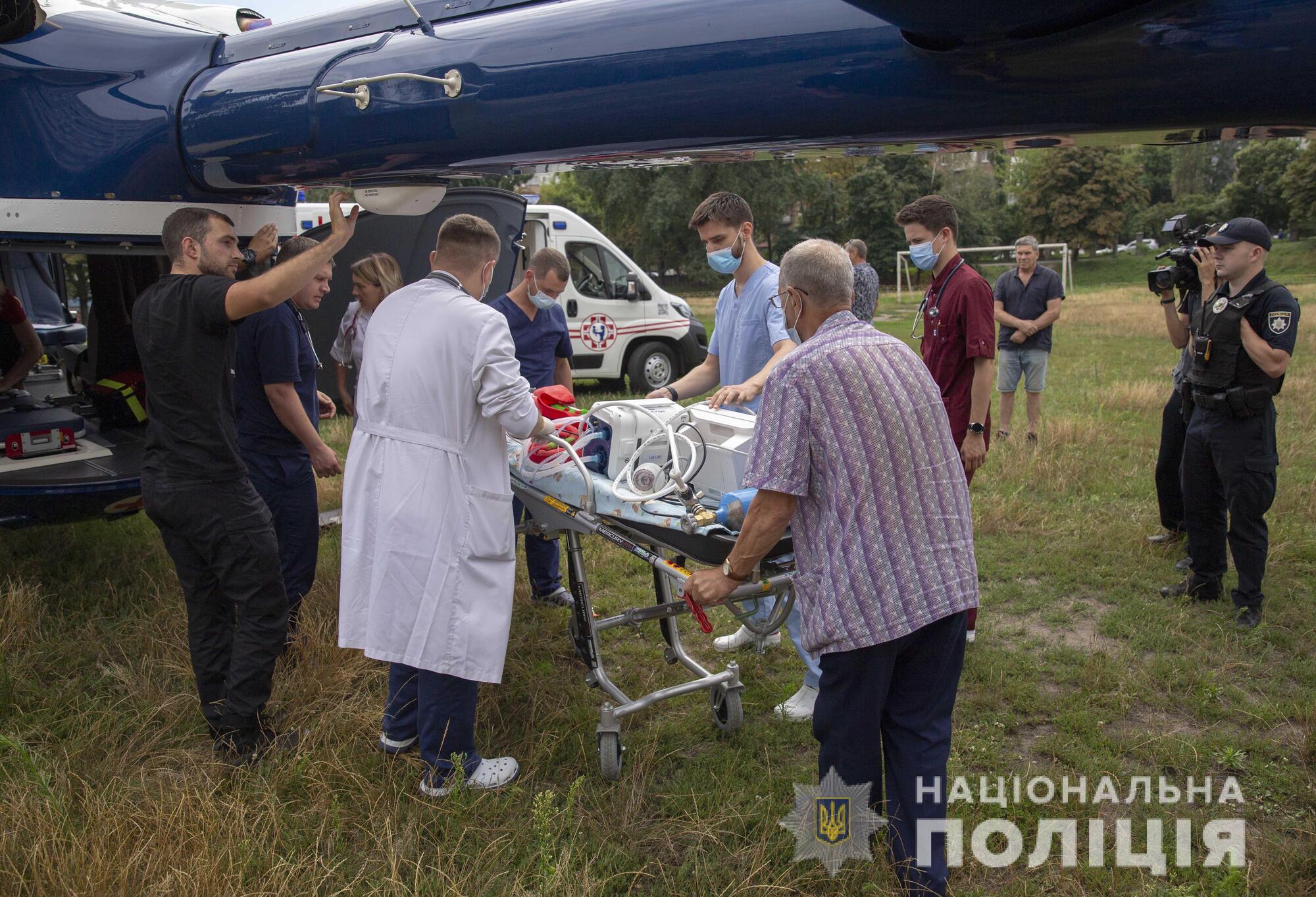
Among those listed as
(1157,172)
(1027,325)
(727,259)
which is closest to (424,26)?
A: (727,259)

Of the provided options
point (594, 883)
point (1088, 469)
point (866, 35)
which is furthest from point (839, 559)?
point (1088, 469)

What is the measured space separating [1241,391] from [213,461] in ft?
15.0

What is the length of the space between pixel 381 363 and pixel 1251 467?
4.09 meters

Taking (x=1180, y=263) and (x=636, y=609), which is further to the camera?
(x=1180, y=263)

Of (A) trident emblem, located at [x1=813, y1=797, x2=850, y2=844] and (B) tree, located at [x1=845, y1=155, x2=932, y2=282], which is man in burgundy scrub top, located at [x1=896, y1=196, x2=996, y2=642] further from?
(B) tree, located at [x1=845, y1=155, x2=932, y2=282]

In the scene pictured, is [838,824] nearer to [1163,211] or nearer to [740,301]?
[740,301]

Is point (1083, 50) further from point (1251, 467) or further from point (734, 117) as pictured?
point (1251, 467)

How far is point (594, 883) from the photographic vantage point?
2.78 m

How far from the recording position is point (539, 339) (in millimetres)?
5121

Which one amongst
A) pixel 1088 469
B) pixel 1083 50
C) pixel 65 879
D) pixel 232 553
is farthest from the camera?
pixel 1088 469

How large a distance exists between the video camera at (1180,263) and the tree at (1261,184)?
155 feet

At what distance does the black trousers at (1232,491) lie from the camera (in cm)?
462

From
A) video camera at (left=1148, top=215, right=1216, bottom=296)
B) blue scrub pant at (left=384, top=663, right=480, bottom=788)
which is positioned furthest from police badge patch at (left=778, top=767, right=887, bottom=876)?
video camera at (left=1148, top=215, right=1216, bottom=296)

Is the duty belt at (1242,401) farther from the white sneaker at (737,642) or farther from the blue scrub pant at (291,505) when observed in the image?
the blue scrub pant at (291,505)
